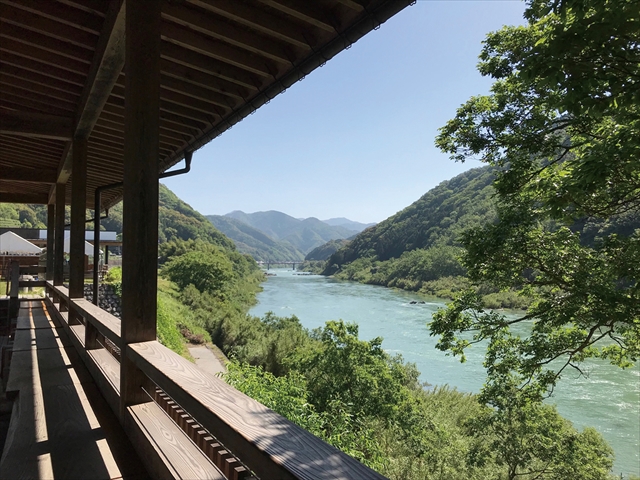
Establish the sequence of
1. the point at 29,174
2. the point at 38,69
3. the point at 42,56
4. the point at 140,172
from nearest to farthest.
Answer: the point at 140,172
the point at 42,56
the point at 38,69
the point at 29,174

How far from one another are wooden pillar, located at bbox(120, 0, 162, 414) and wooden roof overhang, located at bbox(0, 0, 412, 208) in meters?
0.23

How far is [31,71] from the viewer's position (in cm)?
284

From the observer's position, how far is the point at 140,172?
1.74m

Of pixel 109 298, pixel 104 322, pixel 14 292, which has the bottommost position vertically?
pixel 109 298

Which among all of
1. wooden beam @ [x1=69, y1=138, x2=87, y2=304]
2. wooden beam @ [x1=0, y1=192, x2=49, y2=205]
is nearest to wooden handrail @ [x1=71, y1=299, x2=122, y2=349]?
wooden beam @ [x1=69, y1=138, x2=87, y2=304]

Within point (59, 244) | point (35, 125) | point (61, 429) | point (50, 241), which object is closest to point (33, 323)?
point (59, 244)

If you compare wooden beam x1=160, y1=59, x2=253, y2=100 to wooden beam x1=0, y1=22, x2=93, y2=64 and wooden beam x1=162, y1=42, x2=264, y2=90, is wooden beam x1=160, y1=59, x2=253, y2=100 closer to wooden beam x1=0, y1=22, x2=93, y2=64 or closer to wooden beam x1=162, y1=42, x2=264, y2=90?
wooden beam x1=162, y1=42, x2=264, y2=90

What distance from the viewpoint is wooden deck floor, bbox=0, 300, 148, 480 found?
1568 mm

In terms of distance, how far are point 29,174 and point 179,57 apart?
4680 millimetres

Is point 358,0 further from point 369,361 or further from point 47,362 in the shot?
point 369,361

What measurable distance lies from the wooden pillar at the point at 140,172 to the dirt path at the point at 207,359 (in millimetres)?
10845

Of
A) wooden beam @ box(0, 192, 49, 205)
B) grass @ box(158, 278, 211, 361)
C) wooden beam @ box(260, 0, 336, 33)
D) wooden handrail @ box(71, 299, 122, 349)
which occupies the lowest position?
grass @ box(158, 278, 211, 361)

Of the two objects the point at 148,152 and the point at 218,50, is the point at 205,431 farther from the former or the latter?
the point at 218,50

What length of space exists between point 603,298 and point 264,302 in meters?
36.7
